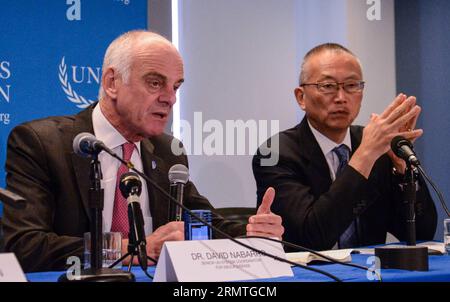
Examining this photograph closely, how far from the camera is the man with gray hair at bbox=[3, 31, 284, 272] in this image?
2.28m

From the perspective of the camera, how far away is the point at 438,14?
4.73 m

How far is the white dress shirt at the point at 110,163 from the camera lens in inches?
101

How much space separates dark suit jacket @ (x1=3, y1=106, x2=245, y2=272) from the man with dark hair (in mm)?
459

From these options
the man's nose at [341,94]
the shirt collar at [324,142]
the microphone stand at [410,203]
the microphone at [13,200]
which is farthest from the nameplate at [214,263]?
the man's nose at [341,94]

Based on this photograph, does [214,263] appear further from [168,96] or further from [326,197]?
[326,197]

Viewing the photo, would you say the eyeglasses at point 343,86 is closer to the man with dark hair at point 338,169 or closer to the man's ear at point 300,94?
the man with dark hair at point 338,169

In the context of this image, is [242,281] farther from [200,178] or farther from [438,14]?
[438,14]

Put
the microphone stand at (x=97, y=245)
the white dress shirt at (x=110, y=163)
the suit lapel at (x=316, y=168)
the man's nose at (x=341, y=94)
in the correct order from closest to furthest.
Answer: the microphone stand at (x=97, y=245) < the white dress shirt at (x=110, y=163) < the suit lapel at (x=316, y=168) < the man's nose at (x=341, y=94)

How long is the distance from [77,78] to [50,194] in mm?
1387

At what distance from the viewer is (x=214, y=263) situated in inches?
66.6

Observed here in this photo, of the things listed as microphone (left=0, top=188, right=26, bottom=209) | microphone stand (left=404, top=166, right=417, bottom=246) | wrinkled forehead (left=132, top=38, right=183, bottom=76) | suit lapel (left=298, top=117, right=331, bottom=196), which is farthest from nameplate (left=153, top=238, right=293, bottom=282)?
suit lapel (left=298, top=117, right=331, bottom=196)

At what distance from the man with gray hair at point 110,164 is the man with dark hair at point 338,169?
43cm

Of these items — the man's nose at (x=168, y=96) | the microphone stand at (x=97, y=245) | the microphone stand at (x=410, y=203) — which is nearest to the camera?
the microphone stand at (x=97, y=245)

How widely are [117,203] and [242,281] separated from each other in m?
0.99
